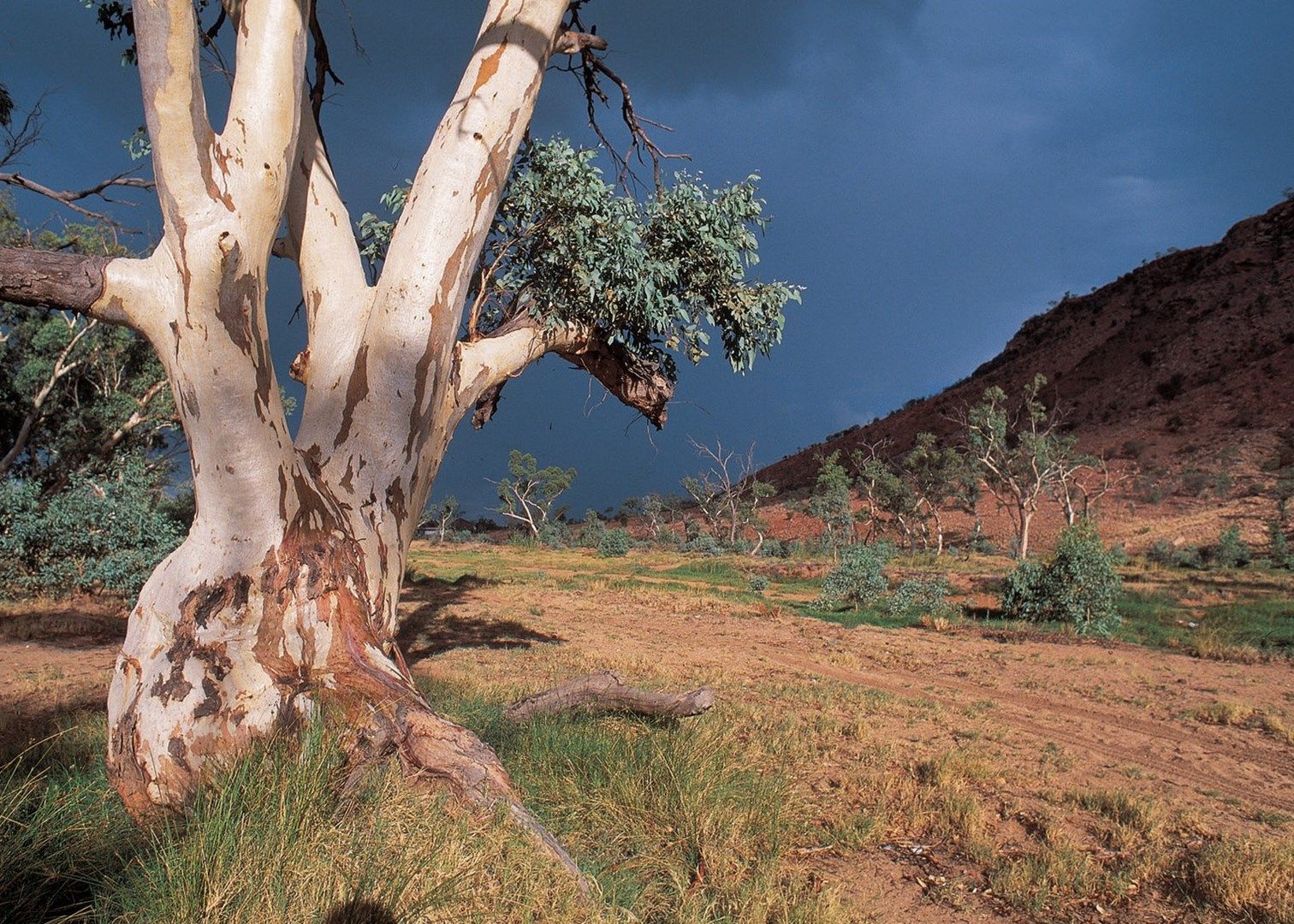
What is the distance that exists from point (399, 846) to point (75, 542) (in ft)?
39.3

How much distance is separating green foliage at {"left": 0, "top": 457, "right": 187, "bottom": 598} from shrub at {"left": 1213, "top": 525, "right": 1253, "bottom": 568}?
28424 millimetres

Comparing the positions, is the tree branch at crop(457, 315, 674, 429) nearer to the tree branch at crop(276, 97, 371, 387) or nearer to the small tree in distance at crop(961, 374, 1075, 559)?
the tree branch at crop(276, 97, 371, 387)

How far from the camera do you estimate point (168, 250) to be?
12.4 feet

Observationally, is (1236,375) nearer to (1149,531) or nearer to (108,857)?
(1149,531)

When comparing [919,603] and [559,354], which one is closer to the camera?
[559,354]

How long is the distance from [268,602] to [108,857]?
132 cm

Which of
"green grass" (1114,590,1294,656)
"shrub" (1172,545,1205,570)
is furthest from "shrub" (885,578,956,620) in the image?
Result: "shrub" (1172,545,1205,570)

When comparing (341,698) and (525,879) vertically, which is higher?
(341,698)

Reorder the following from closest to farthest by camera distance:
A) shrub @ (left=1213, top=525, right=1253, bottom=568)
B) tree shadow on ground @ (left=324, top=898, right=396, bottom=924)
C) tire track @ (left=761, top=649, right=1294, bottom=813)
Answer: tree shadow on ground @ (left=324, top=898, right=396, bottom=924)
tire track @ (left=761, top=649, right=1294, bottom=813)
shrub @ (left=1213, top=525, right=1253, bottom=568)

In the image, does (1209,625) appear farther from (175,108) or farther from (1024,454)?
(1024,454)

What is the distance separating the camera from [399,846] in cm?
263

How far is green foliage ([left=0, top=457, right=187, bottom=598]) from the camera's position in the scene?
11.8 metres

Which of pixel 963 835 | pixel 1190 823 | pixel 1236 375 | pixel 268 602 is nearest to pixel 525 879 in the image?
pixel 268 602

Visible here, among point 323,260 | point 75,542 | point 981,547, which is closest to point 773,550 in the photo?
point 981,547
